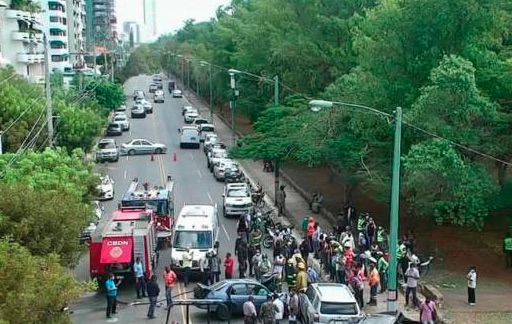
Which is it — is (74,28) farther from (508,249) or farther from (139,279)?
(508,249)

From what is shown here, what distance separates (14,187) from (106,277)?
17.7 feet

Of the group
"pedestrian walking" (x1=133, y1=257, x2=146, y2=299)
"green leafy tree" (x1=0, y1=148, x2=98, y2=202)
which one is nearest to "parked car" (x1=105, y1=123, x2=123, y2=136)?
"green leafy tree" (x1=0, y1=148, x2=98, y2=202)

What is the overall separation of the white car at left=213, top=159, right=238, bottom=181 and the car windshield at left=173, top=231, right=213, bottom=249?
19.2m

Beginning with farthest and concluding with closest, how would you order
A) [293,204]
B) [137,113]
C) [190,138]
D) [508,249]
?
1. [137,113]
2. [190,138]
3. [293,204]
4. [508,249]

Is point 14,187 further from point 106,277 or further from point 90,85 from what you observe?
point 90,85

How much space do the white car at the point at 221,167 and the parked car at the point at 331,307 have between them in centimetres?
2583

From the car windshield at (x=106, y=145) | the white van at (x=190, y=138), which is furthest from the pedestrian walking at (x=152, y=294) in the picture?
the white van at (x=190, y=138)

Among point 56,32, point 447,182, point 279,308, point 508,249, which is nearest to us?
point 279,308

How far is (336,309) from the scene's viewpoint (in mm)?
20516

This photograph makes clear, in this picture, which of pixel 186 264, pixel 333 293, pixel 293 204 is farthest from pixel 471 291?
pixel 293 204

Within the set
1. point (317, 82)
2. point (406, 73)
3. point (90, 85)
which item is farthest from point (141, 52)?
point (406, 73)

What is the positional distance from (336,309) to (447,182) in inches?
317

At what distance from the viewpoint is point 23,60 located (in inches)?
2388

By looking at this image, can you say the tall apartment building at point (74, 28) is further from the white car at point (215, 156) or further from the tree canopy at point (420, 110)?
the tree canopy at point (420, 110)
